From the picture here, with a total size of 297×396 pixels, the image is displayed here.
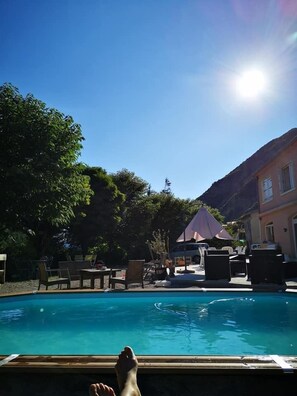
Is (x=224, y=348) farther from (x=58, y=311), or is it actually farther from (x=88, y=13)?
(x=88, y=13)

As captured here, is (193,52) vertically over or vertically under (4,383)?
over

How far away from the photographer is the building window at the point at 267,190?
20.1 metres

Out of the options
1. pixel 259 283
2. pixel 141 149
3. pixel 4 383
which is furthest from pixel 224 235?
pixel 4 383

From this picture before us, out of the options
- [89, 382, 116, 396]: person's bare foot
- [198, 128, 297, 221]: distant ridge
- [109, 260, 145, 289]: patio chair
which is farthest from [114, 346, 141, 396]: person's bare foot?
[198, 128, 297, 221]: distant ridge

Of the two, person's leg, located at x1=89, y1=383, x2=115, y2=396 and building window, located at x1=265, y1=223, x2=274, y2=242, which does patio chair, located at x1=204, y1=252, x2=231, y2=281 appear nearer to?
person's leg, located at x1=89, y1=383, x2=115, y2=396

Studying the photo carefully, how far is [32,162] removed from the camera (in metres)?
14.9

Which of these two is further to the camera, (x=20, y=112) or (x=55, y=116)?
(x=55, y=116)

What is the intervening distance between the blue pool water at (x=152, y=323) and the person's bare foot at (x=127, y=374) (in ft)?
9.00

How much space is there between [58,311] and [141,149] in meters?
11.2

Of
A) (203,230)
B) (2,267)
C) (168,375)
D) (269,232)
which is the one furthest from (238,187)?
(168,375)

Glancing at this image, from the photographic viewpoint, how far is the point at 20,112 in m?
15.1

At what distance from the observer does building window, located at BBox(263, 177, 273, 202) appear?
65.8ft

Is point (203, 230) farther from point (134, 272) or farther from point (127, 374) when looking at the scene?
point (127, 374)

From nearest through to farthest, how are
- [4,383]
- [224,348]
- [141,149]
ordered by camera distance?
[4,383] < [224,348] < [141,149]
